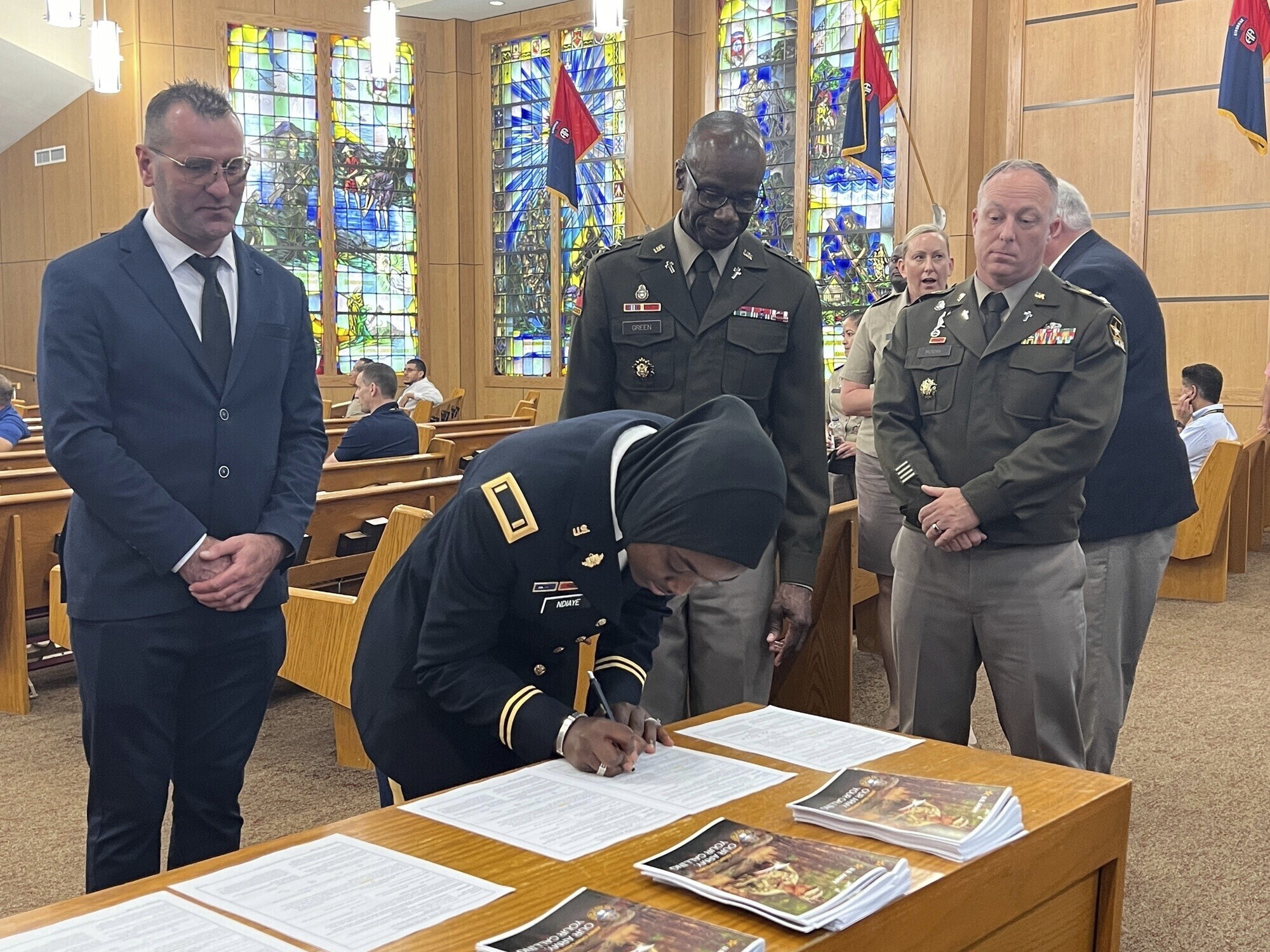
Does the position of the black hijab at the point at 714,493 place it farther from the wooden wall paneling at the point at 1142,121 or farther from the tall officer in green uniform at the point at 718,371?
the wooden wall paneling at the point at 1142,121

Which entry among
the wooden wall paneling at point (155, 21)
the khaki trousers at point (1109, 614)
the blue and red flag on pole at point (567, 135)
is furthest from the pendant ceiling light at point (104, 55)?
the khaki trousers at point (1109, 614)

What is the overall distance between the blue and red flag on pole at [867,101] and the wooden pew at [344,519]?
18.0 feet

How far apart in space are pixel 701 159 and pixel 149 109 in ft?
3.23

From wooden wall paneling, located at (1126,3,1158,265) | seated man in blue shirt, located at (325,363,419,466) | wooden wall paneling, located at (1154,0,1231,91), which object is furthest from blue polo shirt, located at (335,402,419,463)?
wooden wall paneling, located at (1154,0,1231,91)

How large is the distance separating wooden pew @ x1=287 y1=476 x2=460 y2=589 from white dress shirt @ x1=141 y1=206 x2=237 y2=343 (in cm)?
198

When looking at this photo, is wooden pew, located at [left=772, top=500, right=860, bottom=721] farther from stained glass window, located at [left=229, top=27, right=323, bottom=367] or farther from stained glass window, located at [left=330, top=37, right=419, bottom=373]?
stained glass window, located at [left=330, top=37, right=419, bottom=373]

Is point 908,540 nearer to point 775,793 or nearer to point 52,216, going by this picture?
point 775,793

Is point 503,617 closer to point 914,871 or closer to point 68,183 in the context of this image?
point 914,871

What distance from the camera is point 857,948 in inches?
48.3

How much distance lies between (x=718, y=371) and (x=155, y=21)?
1200 cm

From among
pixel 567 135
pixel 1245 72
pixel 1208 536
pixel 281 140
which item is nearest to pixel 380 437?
pixel 1208 536

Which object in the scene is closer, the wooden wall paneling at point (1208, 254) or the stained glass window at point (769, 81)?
the wooden wall paneling at point (1208, 254)

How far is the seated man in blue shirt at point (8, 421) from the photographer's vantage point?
21.2 feet

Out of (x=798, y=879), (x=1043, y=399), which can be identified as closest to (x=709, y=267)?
(x=1043, y=399)
